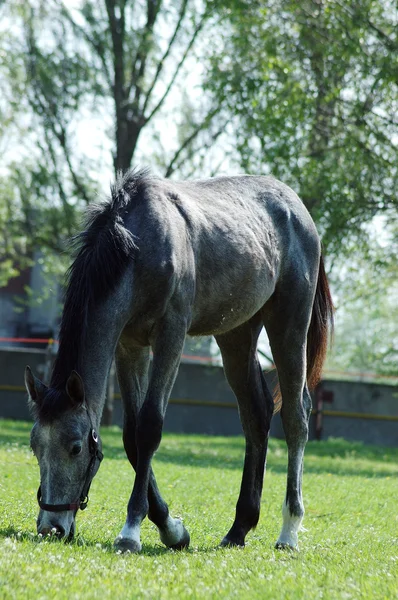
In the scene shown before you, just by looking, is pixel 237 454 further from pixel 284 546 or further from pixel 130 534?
pixel 130 534

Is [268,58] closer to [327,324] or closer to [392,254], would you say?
[392,254]

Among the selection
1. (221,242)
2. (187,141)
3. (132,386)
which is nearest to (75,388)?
(132,386)

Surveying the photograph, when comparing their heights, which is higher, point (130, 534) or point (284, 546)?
point (130, 534)

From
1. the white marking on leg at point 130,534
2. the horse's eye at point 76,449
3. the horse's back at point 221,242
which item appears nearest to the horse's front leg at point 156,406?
the white marking on leg at point 130,534

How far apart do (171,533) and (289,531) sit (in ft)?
3.58

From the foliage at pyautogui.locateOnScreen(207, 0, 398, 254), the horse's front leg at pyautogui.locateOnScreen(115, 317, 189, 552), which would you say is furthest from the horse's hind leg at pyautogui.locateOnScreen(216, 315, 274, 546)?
the foliage at pyautogui.locateOnScreen(207, 0, 398, 254)

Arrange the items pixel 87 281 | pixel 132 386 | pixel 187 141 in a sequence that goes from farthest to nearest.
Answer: pixel 187 141 → pixel 132 386 → pixel 87 281

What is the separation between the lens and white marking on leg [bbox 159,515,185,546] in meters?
6.00

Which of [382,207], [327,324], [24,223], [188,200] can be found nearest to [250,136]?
[382,207]

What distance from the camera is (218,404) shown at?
25.8 meters

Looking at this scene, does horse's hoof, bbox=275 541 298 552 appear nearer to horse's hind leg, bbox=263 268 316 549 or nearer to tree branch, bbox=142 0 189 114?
horse's hind leg, bbox=263 268 316 549

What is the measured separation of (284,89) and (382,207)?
3.40m

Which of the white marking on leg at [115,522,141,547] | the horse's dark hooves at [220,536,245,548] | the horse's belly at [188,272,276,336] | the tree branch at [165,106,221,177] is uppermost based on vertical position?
the tree branch at [165,106,221,177]

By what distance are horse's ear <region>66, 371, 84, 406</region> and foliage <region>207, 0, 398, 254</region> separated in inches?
540
